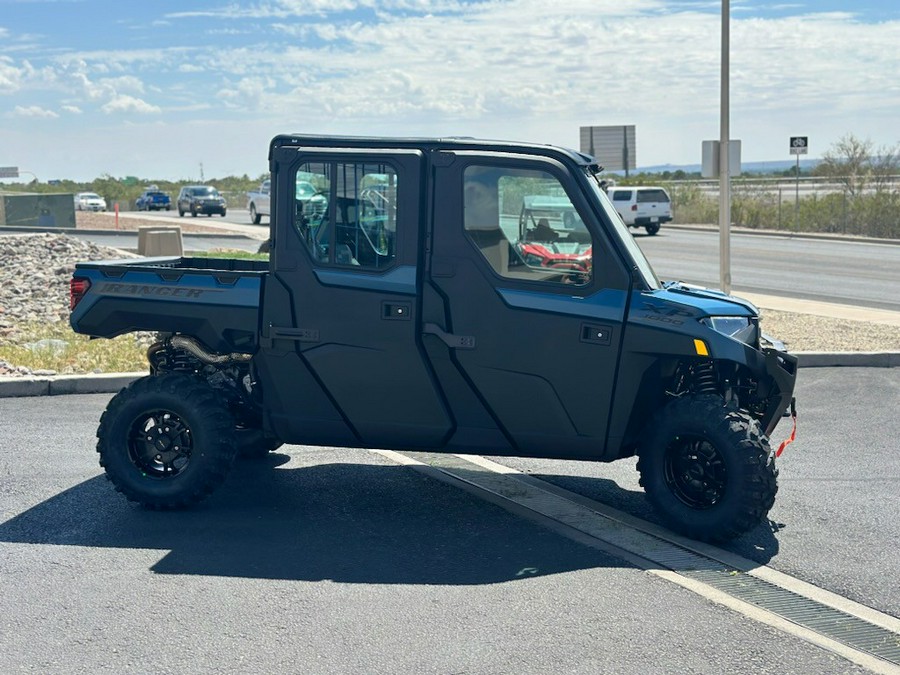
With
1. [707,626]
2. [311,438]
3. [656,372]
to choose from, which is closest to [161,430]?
[311,438]

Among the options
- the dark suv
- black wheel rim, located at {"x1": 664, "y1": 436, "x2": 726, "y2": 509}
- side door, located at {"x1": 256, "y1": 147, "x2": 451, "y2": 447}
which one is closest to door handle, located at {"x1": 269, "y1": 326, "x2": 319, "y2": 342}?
side door, located at {"x1": 256, "y1": 147, "x2": 451, "y2": 447}

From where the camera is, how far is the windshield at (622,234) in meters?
6.94

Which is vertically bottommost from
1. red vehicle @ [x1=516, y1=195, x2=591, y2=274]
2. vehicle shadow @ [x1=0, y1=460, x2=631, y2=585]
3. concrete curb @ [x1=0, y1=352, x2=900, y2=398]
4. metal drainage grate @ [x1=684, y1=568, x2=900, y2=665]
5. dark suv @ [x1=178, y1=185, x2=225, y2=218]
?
metal drainage grate @ [x1=684, y1=568, x2=900, y2=665]

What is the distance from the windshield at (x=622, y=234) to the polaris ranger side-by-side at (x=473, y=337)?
0.02 metres

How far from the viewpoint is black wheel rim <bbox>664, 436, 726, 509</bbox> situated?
22.5ft

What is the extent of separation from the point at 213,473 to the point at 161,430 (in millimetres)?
491

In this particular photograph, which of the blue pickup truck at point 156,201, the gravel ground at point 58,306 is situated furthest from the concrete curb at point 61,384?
the blue pickup truck at point 156,201

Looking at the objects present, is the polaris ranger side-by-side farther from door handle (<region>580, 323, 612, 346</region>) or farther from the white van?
the white van

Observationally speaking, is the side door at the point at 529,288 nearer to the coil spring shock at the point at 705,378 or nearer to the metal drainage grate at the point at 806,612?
the coil spring shock at the point at 705,378

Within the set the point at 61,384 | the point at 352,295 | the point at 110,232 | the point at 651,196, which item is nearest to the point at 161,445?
the point at 352,295

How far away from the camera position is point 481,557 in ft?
21.5

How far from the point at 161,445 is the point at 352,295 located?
1.59 meters

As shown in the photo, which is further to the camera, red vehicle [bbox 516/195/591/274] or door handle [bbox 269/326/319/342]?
door handle [bbox 269/326/319/342]

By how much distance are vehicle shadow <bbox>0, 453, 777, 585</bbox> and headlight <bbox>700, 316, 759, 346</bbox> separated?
46.2 inches
